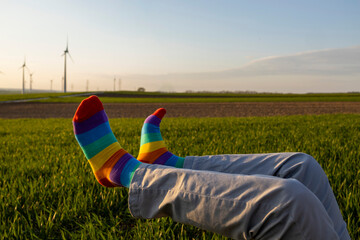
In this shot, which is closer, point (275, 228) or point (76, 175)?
point (275, 228)

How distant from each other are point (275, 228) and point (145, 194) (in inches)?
28.1

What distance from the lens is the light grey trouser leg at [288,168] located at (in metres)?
1.40

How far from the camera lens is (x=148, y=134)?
229 cm

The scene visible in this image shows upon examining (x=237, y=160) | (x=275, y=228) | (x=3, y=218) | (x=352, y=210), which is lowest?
(x=3, y=218)

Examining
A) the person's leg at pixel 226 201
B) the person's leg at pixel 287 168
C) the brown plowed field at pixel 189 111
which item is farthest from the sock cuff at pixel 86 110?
the brown plowed field at pixel 189 111

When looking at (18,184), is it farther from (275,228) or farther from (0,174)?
(275,228)

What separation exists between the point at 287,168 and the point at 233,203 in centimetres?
62

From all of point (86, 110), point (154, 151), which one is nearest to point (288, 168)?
point (154, 151)

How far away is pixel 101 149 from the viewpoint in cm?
182

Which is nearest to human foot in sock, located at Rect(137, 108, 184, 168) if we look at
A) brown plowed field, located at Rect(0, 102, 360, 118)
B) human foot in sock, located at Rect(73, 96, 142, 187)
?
human foot in sock, located at Rect(73, 96, 142, 187)

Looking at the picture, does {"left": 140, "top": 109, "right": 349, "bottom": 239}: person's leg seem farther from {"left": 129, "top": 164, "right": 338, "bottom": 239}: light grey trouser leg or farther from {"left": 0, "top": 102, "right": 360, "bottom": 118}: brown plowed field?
{"left": 0, "top": 102, "right": 360, "bottom": 118}: brown plowed field

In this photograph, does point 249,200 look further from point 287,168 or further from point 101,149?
point 101,149

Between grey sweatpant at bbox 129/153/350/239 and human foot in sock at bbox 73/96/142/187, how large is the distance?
0.21 metres

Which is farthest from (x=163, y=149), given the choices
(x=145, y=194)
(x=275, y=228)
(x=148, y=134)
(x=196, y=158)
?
(x=275, y=228)
